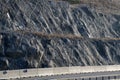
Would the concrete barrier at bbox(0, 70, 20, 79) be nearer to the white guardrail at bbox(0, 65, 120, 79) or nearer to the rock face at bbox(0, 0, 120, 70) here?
the white guardrail at bbox(0, 65, 120, 79)

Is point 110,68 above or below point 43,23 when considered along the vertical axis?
below

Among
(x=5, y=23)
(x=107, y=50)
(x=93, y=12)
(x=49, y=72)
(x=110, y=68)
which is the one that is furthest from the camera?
(x=93, y=12)

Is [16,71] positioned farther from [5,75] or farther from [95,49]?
[95,49]

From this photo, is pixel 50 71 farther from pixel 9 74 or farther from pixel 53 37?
pixel 53 37

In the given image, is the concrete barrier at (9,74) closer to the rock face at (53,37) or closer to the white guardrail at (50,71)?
the white guardrail at (50,71)

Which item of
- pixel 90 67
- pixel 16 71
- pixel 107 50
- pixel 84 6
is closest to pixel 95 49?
pixel 107 50

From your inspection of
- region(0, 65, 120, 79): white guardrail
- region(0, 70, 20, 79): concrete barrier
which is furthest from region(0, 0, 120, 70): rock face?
region(0, 70, 20, 79): concrete barrier

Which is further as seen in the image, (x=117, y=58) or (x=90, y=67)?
(x=117, y=58)
